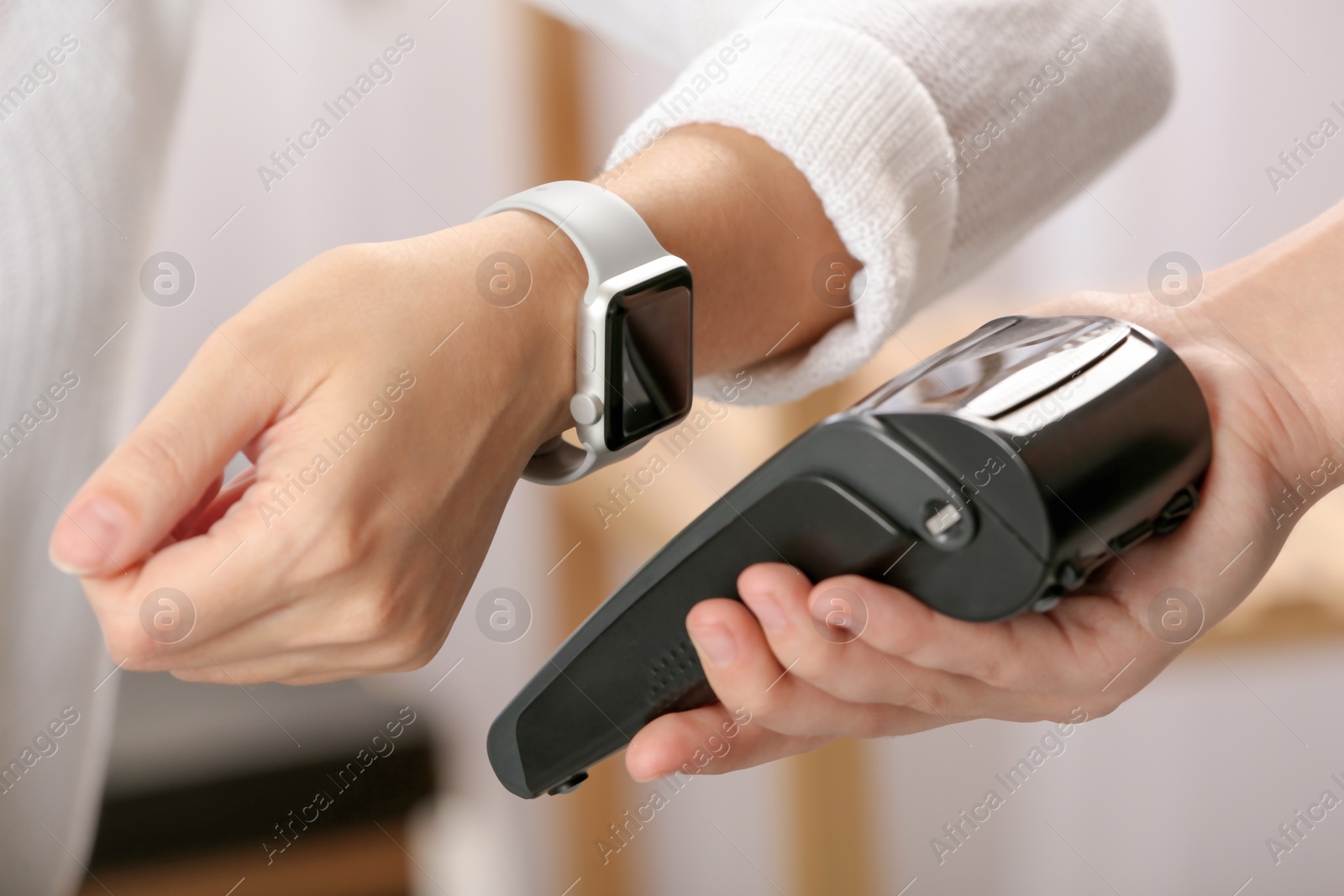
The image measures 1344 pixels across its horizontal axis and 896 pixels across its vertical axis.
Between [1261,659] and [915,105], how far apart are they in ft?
3.28

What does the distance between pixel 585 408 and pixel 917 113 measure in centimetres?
21

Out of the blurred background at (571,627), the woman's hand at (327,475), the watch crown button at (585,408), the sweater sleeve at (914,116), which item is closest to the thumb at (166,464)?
the woman's hand at (327,475)

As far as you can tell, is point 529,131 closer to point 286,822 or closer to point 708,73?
point 708,73

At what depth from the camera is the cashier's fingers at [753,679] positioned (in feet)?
1.29

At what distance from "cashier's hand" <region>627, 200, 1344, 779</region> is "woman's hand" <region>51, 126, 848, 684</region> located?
0.11 metres

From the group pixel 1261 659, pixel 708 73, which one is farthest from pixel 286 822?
pixel 1261 659

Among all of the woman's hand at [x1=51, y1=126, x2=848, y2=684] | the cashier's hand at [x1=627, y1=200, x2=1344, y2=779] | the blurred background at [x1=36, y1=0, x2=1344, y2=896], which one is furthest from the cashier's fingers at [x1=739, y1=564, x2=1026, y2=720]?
the blurred background at [x1=36, y1=0, x2=1344, y2=896]

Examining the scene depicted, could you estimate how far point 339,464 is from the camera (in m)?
0.32

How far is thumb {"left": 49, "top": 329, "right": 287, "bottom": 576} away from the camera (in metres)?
0.30

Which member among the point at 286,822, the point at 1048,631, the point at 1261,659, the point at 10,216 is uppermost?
the point at 10,216

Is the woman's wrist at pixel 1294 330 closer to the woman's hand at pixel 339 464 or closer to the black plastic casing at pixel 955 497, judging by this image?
the black plastic casing at pixel 955 497

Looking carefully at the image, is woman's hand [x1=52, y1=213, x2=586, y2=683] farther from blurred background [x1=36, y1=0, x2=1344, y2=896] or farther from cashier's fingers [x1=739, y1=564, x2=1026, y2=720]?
blurred background [x1=36, y1=0, x2=1344, y2=896]

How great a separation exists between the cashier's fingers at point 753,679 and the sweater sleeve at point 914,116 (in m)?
0.16

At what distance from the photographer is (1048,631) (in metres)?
0.44
